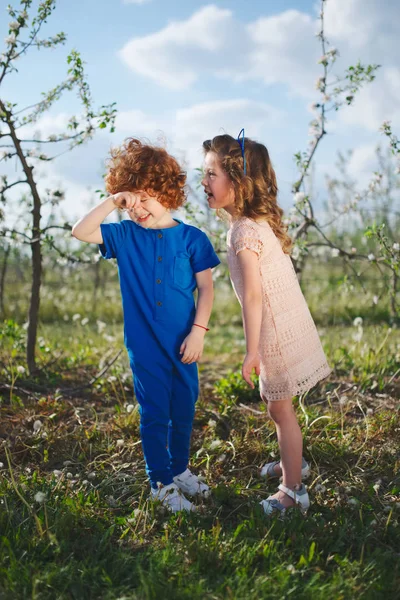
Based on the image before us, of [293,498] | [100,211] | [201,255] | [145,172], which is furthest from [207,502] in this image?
[145,172]

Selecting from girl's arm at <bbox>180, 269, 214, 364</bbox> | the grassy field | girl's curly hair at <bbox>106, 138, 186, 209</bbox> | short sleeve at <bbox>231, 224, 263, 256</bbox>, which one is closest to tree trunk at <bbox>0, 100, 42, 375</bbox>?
the grassy field

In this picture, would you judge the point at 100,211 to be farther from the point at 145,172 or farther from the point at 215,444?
the point at 215,444

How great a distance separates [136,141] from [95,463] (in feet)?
5.36

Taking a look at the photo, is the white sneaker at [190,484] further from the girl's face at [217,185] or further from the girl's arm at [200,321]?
the girl's face at [217,185]

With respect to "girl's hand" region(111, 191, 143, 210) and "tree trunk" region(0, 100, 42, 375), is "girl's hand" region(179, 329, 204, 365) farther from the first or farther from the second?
"tree trunk" region(0, 100, 42, 375)

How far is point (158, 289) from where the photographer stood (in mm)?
2641

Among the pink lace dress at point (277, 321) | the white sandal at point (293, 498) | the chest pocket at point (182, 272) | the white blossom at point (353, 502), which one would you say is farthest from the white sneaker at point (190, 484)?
the chest pocket at point (182, 272)

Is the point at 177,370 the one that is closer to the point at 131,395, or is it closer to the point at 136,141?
the point at 136,141

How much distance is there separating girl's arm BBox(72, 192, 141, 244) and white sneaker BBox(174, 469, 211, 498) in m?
1.18

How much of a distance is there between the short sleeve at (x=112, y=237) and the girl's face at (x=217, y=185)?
42 cm

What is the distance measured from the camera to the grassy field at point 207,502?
6.84 ft

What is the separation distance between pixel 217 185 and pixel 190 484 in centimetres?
137

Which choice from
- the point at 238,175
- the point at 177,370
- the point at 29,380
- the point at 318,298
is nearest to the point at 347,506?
the point at 177,370

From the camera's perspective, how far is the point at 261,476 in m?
3.00
